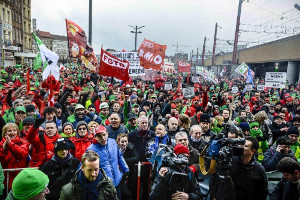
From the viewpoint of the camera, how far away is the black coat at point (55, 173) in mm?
3248

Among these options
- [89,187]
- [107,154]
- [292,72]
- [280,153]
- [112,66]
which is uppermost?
[292,72]

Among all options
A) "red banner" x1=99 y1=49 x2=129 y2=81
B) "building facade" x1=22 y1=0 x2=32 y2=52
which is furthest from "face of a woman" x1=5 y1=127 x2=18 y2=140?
"building facade" x1=22 y1=0 x2=32 y2=52

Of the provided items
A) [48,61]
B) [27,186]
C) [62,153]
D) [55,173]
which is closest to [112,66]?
[48,61]

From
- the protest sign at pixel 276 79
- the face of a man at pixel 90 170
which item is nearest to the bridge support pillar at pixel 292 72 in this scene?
the protest sign at pixel 276 79

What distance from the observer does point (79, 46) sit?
9.39 metres

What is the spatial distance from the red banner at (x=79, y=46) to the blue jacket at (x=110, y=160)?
640 centimetres

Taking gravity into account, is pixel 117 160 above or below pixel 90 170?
below

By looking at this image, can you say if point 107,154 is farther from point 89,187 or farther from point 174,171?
point 174,171

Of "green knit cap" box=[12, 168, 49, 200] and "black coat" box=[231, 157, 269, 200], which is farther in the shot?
"black coat" box=[231, 157, 269, 200]

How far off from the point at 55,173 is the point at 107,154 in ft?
2.42

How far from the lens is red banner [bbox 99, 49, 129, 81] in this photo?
325 inches

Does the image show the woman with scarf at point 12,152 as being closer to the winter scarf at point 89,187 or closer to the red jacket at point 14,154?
the red jacket at point 14,154

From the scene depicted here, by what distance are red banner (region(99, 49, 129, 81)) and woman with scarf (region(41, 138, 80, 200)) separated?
5136mm

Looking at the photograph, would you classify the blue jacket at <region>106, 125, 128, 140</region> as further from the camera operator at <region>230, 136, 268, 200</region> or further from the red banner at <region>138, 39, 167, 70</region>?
the red banner at <region>138, 39, 167, 70</region>
